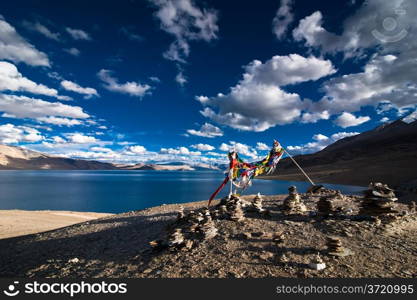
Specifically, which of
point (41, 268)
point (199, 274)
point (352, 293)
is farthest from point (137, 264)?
point (352, 293)

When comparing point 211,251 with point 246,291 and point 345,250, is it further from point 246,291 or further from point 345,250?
point 345,250

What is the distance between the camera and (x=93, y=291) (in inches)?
320

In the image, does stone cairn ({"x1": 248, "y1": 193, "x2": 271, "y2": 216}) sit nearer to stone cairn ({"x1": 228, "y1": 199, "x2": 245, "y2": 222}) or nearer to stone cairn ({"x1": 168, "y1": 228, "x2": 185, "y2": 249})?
stone cairn ({"x1": 228, "y1": 199, "x2": 245, "y2": 222})

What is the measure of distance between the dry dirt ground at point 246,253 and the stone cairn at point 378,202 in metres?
0.66

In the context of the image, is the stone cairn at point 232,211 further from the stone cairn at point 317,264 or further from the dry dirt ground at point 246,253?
the stone cairn at point 317,264

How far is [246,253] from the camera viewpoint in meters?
10.0

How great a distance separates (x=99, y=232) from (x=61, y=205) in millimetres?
52748

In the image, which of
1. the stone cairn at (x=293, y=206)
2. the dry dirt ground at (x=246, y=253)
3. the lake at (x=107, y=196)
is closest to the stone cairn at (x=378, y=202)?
the dry dirt ground at (x=246, y=253)

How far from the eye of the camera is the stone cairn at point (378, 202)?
494 inches

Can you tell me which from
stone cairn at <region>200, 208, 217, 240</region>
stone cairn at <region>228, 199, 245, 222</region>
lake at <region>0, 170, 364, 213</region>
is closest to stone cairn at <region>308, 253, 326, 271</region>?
stone cairn at <region>200, 208, 217, 240</region>

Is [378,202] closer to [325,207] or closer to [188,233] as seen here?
[325,207]

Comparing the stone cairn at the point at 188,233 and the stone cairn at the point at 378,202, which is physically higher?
the stone cairn at the point at 378,202

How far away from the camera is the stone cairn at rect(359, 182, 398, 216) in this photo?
1255 cm

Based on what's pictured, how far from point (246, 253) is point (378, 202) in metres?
8.61
